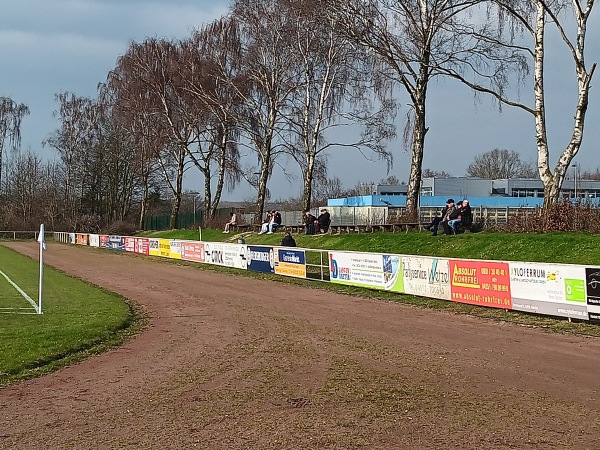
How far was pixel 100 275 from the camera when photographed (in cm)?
2936

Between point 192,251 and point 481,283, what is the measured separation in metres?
23.1

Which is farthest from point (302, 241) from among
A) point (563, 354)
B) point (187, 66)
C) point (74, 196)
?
point (74, 196)

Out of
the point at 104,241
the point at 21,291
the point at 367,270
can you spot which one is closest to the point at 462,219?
the point at 367,270

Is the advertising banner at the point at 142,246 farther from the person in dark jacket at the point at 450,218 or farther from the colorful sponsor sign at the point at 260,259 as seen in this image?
the person in dark jacket at the point at 450,218

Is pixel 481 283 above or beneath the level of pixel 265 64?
beneath

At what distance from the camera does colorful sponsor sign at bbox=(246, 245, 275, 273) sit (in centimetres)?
2861

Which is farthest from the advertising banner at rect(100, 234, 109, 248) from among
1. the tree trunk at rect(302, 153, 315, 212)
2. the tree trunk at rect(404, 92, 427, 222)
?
the tree trunk at rect(404, 92, 427, 222)

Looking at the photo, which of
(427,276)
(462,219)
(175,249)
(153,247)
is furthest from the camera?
(153,247)

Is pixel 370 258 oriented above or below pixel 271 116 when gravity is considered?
below

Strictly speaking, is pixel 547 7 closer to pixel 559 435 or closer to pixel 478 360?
pixel 478 360

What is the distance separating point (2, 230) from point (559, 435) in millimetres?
87685

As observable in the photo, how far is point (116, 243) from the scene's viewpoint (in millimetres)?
55125

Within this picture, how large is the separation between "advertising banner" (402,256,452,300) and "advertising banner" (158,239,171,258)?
2440cm

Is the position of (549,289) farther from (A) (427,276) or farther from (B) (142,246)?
(B) (142,246)
